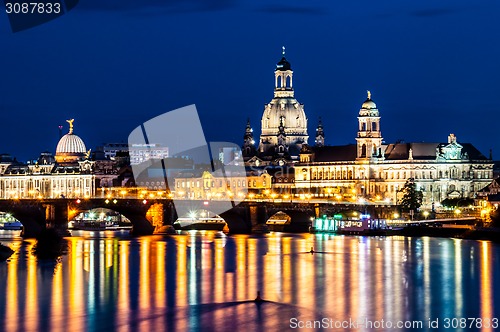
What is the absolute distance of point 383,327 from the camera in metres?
57.3

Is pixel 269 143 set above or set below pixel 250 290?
above

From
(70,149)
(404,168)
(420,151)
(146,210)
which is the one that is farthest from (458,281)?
(70,149)

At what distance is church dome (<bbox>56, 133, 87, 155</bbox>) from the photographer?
196625 millimetres

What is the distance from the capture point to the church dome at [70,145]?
19662 cm

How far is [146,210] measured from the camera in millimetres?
120688

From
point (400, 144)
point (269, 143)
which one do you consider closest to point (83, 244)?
point (400, 144)

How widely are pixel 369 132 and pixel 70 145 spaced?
5715cm

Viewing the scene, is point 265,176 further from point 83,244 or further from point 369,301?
point 369,301

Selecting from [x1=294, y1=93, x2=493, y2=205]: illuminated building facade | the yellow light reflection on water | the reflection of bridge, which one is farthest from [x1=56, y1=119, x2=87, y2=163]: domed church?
the yellow light reflection on water

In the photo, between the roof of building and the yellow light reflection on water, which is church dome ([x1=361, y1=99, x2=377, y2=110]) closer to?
the roof of building

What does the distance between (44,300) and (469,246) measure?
4066 cm

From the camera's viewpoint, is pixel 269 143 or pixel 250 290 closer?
pixel 250 290

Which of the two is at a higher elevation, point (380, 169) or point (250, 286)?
point (380, 169)

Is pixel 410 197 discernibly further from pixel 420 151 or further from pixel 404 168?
pixel 420 151
